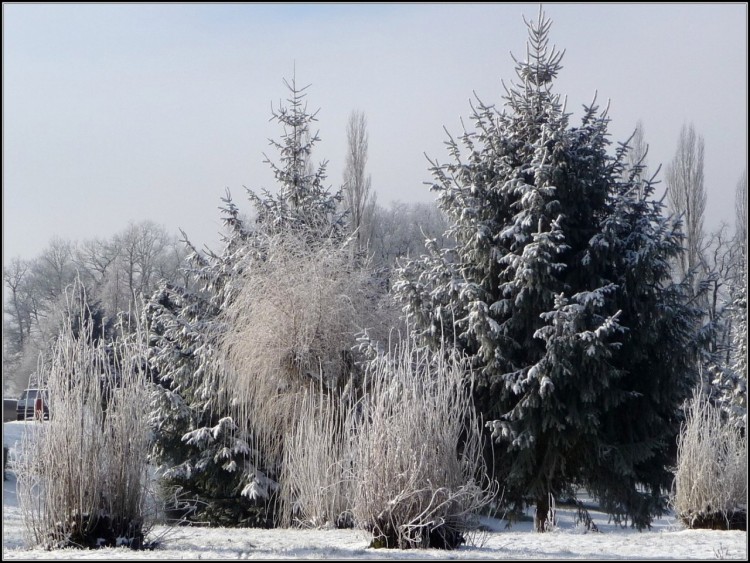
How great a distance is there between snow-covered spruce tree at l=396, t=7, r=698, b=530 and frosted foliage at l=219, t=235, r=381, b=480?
4.12 ft

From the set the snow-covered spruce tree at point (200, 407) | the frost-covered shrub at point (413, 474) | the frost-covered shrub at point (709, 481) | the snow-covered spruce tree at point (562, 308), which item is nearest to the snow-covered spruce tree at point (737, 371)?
the snow-covered spruce tree at point (562, 308)

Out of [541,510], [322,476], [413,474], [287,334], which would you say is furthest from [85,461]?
[541,510]

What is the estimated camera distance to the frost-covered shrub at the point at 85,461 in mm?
6797

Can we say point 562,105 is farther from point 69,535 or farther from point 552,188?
point 69,535

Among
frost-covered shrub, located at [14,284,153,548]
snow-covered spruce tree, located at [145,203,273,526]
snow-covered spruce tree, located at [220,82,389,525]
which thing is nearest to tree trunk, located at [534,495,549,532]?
snow-covered spruce tree, located at [220,82,389,525]

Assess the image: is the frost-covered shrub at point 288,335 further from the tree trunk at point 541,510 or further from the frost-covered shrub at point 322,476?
the tree trunk at point 541,510

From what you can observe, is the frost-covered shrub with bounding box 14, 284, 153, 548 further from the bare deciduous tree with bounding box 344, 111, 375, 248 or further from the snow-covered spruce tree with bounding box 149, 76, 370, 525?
the bare deciduous tree with bounding box 344, 111, 375, 248

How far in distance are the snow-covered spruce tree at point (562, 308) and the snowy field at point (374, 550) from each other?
2.23 meters

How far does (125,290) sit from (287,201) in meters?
11.0

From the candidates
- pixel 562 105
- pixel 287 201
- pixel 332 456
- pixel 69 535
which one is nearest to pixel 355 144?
pixel 287 201

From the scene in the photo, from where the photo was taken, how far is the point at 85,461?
22.4ft

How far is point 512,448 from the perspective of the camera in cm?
1102

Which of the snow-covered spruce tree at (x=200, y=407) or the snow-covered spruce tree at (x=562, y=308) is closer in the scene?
the snow-covered spruce tree at (x=562, y=308)

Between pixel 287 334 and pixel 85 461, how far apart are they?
222 inches
